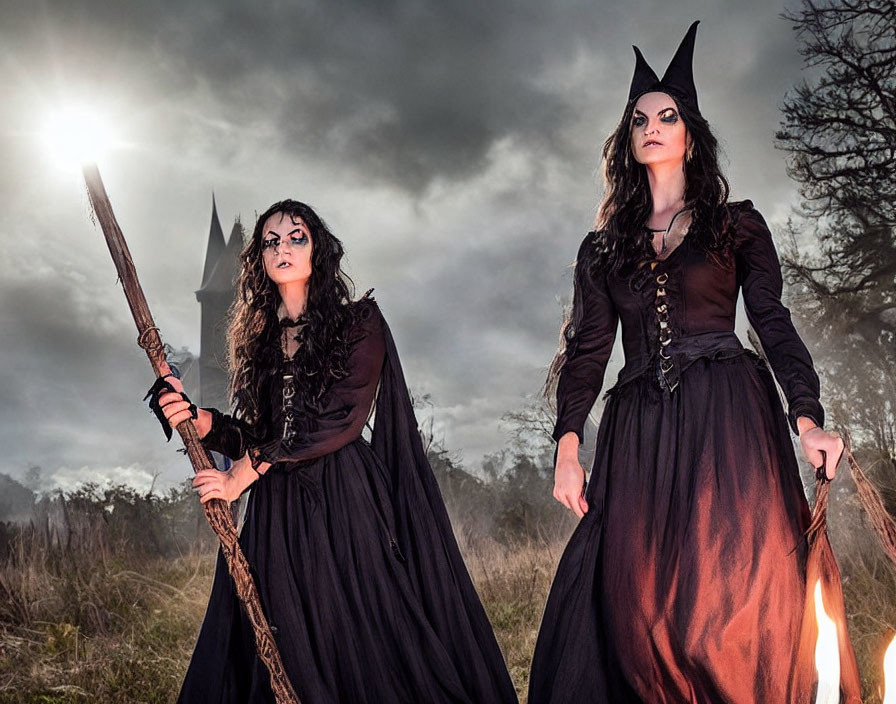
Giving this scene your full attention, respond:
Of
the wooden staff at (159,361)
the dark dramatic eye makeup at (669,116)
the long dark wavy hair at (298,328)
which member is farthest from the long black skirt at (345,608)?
the dark dramatic eye makeup at (669,116)

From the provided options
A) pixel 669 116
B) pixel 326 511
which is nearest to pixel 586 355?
pixel 669 116

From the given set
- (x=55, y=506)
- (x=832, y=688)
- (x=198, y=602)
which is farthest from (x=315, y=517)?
(x=55, y=506)

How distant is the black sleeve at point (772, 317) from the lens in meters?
2.96

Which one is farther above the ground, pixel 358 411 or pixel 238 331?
pixel 238 331

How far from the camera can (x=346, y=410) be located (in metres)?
3.79

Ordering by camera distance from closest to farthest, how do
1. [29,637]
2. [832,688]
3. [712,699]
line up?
[832,688]
[712,699]
[29,637]

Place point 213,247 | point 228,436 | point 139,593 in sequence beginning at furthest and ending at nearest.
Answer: point 213,247 < point 139,593 < point 228,436

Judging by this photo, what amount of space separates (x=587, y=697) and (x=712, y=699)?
396 mm

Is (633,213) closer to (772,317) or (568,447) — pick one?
(772,317)

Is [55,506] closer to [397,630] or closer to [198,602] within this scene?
[198,602]

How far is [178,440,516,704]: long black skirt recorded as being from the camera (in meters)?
3.61

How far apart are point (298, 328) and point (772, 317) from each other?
6.44ft

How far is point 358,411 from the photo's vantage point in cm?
380

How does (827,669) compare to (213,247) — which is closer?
(827,669)
